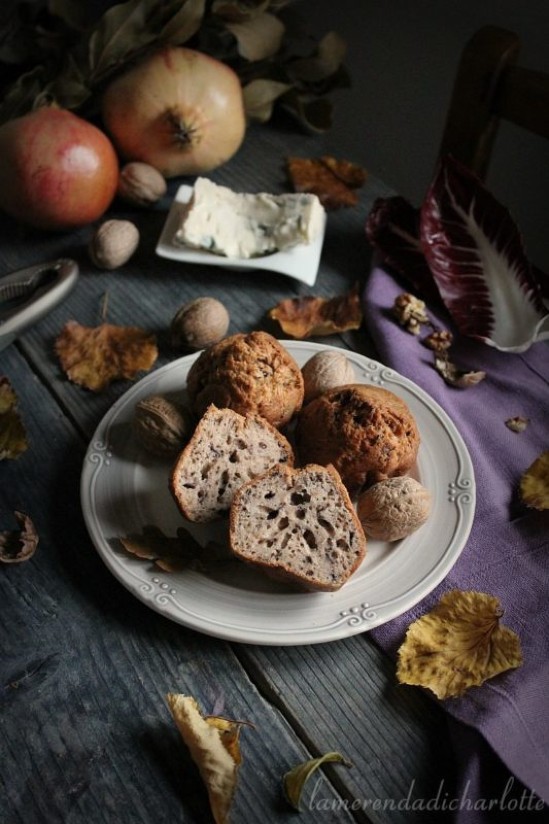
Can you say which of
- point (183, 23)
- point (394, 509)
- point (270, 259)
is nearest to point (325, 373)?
point (394, 509)

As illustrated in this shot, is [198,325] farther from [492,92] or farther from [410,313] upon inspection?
[492,92]

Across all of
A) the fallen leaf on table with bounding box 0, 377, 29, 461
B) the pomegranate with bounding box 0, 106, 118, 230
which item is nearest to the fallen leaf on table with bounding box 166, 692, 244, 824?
the fallen leaf on table with bounding box 0, 377, 29, 461

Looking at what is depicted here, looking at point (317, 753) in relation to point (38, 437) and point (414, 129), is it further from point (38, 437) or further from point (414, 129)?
point (414, 129)

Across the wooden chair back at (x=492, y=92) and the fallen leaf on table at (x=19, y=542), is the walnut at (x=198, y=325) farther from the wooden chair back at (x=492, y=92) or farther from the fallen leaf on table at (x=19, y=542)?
the wooden chair back at (x=492, y=92)

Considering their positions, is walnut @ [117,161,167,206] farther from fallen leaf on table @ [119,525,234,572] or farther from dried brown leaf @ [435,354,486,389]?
fallen leaf on table @ [119,525,234,572]

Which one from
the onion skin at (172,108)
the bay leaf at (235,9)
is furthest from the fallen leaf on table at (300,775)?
the bay leaf at (235,9)

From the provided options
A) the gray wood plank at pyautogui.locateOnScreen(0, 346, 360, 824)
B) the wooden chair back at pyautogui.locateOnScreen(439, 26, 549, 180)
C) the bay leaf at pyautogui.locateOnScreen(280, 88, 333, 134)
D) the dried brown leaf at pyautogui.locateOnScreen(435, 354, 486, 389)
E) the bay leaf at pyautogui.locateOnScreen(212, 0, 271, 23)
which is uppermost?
the wooden chair back at pyautogui.locateOnScreen(439, 26, 549, 180)
